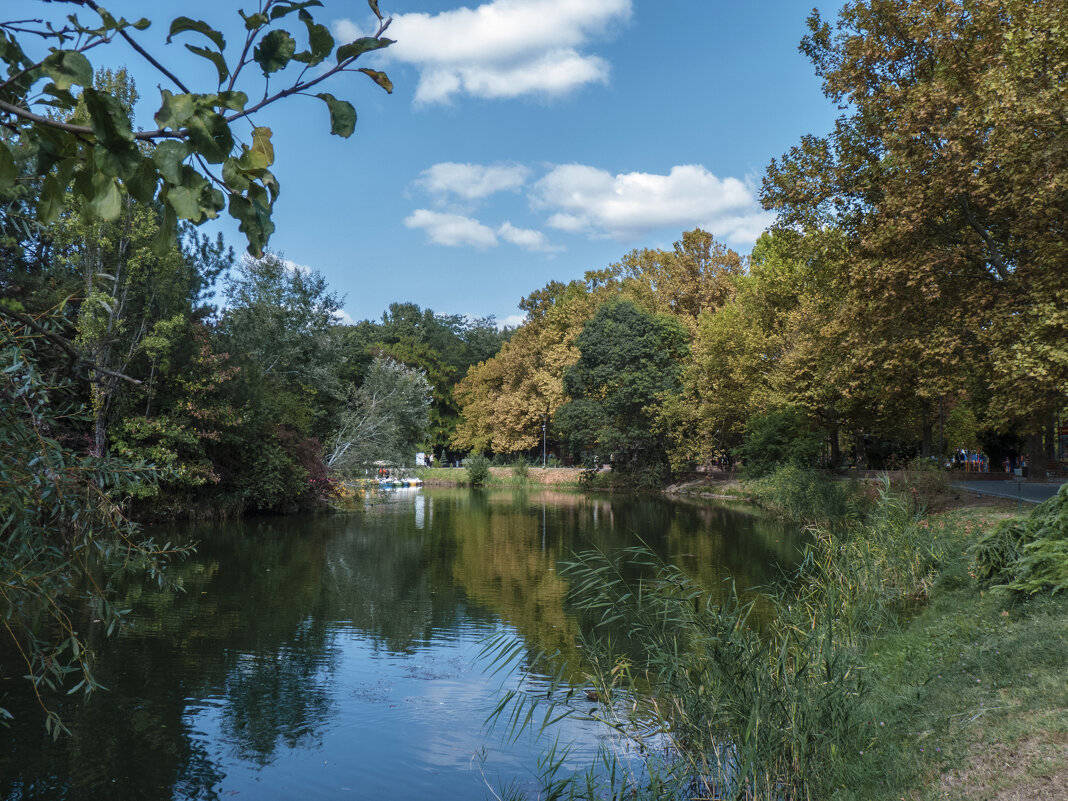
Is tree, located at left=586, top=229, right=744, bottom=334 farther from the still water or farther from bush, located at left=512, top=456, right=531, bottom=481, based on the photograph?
the still water

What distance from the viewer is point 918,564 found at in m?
10.4

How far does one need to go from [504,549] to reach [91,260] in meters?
12.6

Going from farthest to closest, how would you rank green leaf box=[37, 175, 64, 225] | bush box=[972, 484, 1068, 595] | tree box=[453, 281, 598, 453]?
tree box=[453, 281, 598, 453]
bush box=[972, 484, 1068, 595]
green leaf box=[37, 175, 64, 225]

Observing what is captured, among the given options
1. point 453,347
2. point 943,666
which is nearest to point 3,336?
point 943,666

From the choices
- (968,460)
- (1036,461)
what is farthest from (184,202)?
(968,460)

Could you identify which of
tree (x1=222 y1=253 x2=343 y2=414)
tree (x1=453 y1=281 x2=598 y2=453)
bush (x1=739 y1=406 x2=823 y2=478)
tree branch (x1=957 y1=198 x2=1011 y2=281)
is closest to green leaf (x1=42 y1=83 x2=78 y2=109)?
tree branch (x1=957 y1=198 x2=1011 y2=281)

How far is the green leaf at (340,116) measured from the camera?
1872mm

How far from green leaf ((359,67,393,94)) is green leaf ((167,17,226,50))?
333mm

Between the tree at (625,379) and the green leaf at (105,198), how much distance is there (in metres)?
40.9

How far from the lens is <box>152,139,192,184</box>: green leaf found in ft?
5.36

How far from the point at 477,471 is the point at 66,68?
50.8 meters

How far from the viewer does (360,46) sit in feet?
5.92

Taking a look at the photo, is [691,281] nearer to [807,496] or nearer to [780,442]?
[780,442]

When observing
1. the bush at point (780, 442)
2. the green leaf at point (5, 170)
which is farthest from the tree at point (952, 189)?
the green leaf at point (5, 170)
